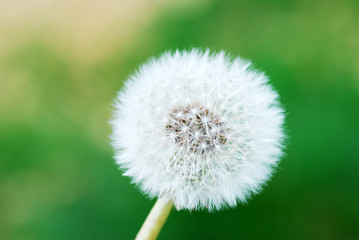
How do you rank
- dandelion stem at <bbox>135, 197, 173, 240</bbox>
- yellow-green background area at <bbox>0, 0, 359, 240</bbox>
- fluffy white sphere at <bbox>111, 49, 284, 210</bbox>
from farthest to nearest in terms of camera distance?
yellow-green background area at <bbox>0, 0, 359, 240</bbox>
fluffy white sphere at <bbox>111, 49, 284, 210</bbox>
dandelion stem at <bbox>135, 197, 173, 240</bbox>

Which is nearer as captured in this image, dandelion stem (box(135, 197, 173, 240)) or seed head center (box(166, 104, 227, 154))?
dandelion stem (box(135, 197, 173, 240))

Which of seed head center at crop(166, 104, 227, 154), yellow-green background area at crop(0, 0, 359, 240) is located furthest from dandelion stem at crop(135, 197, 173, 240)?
yellow-green background area at crop(0, 0, 359, 240)

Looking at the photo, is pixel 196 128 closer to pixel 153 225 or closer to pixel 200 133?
pixel 200 133

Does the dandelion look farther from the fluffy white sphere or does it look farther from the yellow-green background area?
the yellow-green background area

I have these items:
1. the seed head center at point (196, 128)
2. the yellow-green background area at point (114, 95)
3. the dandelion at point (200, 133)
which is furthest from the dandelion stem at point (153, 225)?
the yellow-green background area at point (114, 95)

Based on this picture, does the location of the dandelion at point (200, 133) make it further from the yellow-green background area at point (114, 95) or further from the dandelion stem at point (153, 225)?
the yellow-green background area at point (114, 95)

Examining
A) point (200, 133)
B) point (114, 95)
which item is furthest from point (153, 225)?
point (114, 95)

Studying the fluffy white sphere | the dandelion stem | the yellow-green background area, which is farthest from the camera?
the yellow-green background area
